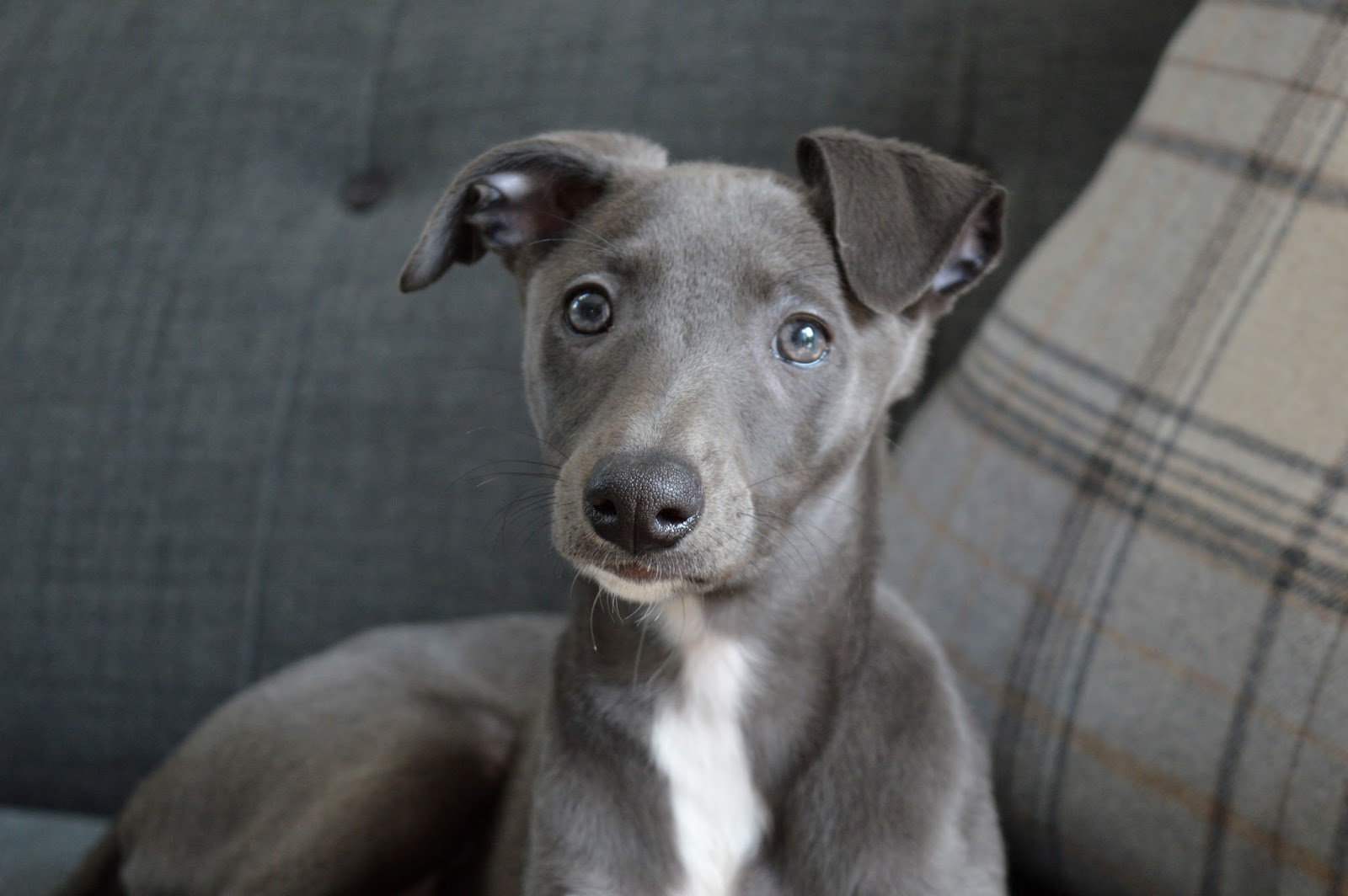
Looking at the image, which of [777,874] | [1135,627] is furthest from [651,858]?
[1135,627]

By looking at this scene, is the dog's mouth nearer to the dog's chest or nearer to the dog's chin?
the dog's chin

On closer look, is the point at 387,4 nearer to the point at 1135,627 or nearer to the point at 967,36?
the point at 967,36

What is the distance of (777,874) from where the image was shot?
1329 mm

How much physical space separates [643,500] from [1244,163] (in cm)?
104

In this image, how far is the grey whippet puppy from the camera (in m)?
1.24

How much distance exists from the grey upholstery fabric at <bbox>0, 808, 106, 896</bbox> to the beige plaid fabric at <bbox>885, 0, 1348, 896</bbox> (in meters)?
1.40

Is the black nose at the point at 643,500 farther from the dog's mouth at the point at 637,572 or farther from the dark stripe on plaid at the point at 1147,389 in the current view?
the dark stripe on plaid at the point at 1147,389

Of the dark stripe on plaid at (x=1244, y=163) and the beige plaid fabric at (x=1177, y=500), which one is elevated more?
the dark stripe on plaid at (x=1244, y=163)

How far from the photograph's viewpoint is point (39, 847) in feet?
6.67

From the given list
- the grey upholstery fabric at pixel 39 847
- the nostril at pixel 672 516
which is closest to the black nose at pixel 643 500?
the nostril at pixel 672 516

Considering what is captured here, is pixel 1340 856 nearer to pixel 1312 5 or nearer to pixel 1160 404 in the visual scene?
pixel 1160 404

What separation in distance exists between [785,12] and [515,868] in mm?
1594

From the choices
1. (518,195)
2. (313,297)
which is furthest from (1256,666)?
(313,297)

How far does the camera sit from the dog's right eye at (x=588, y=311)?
1.39m
